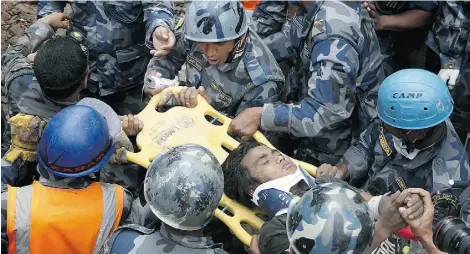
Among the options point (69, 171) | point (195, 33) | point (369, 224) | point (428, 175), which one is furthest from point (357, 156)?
point (69, 171)

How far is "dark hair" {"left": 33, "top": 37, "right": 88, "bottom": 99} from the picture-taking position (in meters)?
4.39

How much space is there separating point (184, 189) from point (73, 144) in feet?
2.46

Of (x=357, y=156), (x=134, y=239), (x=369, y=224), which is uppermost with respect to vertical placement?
(x=369, y=224)

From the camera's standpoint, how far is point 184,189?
3363 millimetres

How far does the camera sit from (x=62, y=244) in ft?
12.6

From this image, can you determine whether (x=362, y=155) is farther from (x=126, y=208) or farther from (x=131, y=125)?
(x=126, y=208)

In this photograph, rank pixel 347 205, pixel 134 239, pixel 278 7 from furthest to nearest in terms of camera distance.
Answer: pixel 278 7, pixel 134 239, pixel 347 205

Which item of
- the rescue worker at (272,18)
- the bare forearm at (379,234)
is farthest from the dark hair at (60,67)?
the bare forearm at (379,234)

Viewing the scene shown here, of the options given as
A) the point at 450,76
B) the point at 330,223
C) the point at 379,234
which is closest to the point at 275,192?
the point at 379,234

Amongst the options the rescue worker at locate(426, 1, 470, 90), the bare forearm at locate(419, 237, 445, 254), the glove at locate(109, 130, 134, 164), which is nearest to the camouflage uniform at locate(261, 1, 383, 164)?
the rescue worker at locate(426, 1, 470, 90)

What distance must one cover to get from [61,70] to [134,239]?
1.38 metres

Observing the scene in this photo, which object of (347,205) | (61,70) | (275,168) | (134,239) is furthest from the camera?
(61,70)

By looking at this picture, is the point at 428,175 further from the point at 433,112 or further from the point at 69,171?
the point at 69,171

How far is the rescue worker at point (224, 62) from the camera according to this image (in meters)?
4.69
